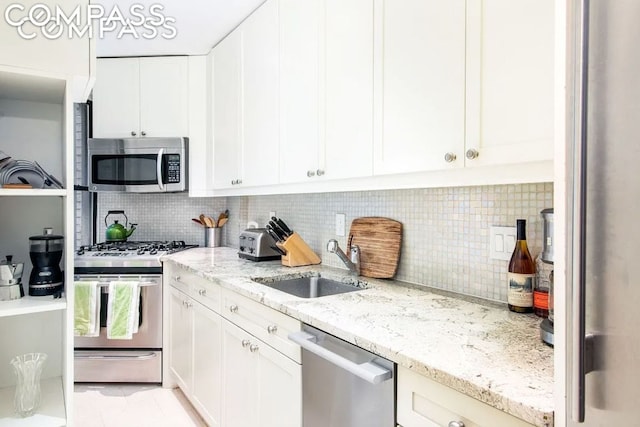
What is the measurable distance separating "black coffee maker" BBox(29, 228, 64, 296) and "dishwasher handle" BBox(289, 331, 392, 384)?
35.5 inches

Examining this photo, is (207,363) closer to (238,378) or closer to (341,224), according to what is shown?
(238,378)

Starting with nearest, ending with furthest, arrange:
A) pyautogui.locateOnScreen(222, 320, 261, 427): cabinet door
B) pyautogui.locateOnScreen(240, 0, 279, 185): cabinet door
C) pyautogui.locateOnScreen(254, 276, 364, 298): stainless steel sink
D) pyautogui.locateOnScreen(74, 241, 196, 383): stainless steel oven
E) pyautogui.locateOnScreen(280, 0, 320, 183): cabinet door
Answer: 1. pyautogui.locateOnScreen(222, 320, 261, 427): cabinet door
2. pyautogui.locateOnScreen(280, 0, 320, 183): cabinet door
3. pyautogui.locateOnScreen(254, 276, 364, 298): stainless steel sink
4. pyautogui.locateOnScreen(240, 0, 279, 185): cabinet door
5. pyautogui.locateOnScreen(74, 241, 196, 383): stainless steel oven

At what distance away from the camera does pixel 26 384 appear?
1.43 metres

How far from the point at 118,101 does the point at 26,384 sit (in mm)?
2273

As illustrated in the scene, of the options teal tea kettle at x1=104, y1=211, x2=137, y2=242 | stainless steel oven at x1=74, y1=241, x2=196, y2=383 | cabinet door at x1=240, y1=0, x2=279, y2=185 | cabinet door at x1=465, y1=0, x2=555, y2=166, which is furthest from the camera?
teal tea kettle at x1=104, y1=211, x2=137, y2=242

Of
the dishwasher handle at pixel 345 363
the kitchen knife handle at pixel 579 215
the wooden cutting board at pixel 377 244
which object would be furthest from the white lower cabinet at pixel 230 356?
the kitchen knife handle at pixel 579 215

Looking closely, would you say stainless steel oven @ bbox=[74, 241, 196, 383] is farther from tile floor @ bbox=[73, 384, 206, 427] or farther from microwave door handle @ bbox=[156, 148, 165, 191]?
microwave door handle @ bbox=[156, 148, 165, 191]

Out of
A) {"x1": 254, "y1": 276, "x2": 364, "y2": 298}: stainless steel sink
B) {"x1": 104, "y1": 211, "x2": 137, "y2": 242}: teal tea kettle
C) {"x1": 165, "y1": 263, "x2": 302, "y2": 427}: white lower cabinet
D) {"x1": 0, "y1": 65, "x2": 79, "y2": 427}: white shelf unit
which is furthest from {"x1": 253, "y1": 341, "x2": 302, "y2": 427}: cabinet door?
{"x1": 104, "y1": 211, "x2": 137, "y2": 242}: teal tea kettle

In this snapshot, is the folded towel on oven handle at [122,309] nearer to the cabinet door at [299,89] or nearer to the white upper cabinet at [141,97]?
the white upper cabinet at [141,97]

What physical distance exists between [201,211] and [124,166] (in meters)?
0.73

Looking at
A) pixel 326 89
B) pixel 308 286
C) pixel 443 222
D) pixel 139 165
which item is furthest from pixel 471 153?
pixel 139 165

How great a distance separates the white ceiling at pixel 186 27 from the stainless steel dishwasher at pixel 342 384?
76.3 inches

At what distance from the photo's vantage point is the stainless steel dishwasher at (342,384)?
1.06 m

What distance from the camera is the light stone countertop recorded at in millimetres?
812
